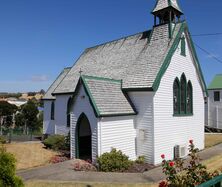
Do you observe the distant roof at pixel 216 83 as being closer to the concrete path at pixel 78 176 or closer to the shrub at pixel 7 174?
the concrete path at pixel 78 176

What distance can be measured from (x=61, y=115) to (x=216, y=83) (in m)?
29.4

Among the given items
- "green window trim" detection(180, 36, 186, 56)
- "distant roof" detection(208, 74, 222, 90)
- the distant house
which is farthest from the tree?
"green window trim" detection(180, 36, 186, 56)

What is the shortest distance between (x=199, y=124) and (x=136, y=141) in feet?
23.6

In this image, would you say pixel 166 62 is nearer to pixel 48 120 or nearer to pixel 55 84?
pixel 55 84

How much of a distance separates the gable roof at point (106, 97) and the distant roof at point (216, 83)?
97.9 ft

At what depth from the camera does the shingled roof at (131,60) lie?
1806cm

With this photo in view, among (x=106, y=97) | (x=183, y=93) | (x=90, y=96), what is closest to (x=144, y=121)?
(x=106, y=97)

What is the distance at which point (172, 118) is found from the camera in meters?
18.7

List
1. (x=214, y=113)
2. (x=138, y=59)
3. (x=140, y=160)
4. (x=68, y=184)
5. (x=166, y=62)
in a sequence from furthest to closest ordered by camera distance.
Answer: (x=214, y=113) → (x=138, y=59) → (x=166, y=62) → (x=140, y=160) → (x=68, y=184)

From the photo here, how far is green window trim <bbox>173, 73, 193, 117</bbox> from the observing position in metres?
19.4

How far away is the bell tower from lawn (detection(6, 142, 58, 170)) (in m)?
13.4

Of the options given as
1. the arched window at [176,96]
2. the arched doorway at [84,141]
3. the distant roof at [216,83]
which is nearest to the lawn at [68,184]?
the arched doorway at [84,141]

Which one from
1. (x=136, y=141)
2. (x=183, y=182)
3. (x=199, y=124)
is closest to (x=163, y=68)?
(x=136, y=141)

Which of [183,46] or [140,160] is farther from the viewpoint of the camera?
[183,46]
